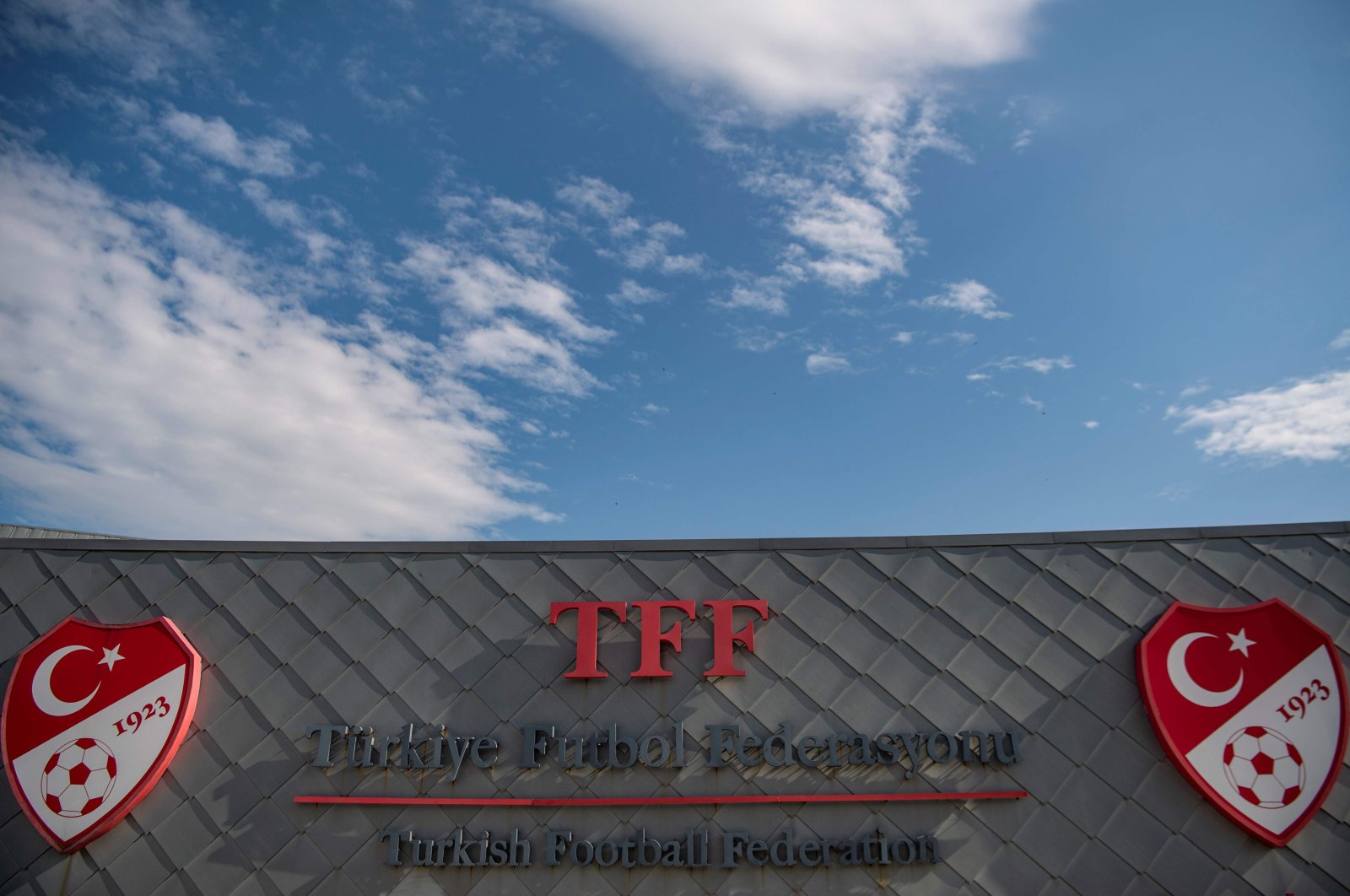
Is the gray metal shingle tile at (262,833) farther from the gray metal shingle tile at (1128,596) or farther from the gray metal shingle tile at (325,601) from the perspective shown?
the gray metal shingle tile at (1128,596)

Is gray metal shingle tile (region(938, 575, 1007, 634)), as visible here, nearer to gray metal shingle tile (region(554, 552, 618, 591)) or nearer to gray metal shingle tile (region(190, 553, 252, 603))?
gray metal shingle tile (region(554, 552, 618, 591))

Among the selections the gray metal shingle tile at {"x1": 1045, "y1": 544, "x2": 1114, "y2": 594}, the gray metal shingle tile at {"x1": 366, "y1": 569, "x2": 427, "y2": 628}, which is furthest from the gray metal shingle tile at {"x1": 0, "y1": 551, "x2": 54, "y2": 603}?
the gray metal shingle tile at {"x1": 1045, "y1": 544, "x2": 1114, "y2": 594}

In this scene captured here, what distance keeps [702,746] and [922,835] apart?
2.62 m

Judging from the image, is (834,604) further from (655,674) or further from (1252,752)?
(1252,752)

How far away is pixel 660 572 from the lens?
1017 cm

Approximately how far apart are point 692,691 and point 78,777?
729 cm

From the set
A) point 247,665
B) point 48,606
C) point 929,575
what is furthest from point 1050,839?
point 48,606

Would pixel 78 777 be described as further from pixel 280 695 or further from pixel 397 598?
pixel 397 598

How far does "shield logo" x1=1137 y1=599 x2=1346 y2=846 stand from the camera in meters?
8.82

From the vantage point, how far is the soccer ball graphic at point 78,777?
30.4 feet

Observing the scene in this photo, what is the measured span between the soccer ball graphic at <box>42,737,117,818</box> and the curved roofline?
2.51 metres

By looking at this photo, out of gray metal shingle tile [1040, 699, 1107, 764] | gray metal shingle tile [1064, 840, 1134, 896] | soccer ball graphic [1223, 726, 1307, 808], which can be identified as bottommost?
gray metal shingle tile [1064, 840, 1134, 896]

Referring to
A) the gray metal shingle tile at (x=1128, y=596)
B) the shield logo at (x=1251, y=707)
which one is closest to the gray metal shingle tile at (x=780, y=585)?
the gray metal shingle tile at (x=1128, y=596)

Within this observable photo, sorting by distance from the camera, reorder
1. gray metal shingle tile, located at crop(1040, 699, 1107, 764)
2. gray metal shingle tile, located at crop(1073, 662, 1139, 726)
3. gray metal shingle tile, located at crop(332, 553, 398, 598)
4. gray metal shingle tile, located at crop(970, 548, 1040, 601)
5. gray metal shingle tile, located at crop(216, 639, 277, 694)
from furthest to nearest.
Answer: gray metal shingle tile, located at crop(332, 553, 398, 598) → gray metal shingle tile, located at crop(970, 548, 1040, 601) → gray metal shingle tile, located at crop(216, 639, 277, 694) → gray metal shingle tile, located at crop(1073, 662, 1139, 726) → gray metal shingle tile, located at crop(1040, 699, 1107, 764)
